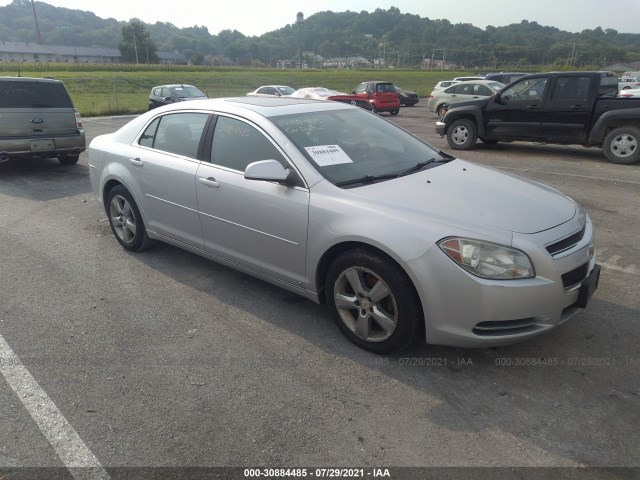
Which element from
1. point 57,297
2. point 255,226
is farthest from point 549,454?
point 57,297

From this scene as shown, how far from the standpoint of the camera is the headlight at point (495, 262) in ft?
9.19

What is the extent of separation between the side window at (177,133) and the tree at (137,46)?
10307cm

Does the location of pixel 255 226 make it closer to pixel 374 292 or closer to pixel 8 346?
pixel 374 292

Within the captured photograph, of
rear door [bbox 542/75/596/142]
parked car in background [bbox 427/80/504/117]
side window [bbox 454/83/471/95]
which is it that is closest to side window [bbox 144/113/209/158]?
rear door [bbox 542/75/596/142]

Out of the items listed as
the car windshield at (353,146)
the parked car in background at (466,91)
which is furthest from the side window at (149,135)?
the parked car in background at (466,91)

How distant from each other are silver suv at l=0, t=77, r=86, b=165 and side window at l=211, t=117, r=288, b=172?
6.30 meters

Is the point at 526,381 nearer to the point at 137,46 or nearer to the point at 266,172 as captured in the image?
the point at 266,172

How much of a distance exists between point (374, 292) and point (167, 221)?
2.28 metres

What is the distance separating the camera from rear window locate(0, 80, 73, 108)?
8562 mm

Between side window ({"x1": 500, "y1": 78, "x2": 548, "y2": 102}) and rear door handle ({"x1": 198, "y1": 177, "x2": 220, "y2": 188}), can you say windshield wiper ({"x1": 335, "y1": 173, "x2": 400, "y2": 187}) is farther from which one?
side window ({"x1": 500, "y1": 78, "x2": 548, "y2": 102})

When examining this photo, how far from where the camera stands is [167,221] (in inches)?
178

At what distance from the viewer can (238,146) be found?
12.9 ft

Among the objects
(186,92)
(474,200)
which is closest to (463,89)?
(186,92)

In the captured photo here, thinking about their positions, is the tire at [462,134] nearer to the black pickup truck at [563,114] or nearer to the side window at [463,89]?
the black pickup truck at [563,114]
